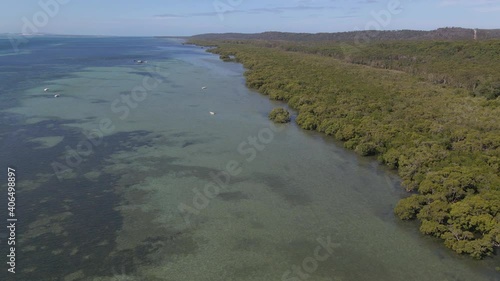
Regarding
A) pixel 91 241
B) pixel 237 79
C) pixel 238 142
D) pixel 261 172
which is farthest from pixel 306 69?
pixel 91 241

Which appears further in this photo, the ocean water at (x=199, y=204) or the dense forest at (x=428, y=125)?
the dense forest at (x=428, y=125)

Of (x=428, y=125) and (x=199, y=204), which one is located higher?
(x=428, y=125)

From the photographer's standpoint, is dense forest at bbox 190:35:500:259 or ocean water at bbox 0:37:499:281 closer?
ocean water at bbox 0:37:499:281

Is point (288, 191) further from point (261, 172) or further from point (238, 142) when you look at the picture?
point (238, 142)

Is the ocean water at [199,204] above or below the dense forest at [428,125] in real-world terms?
below
